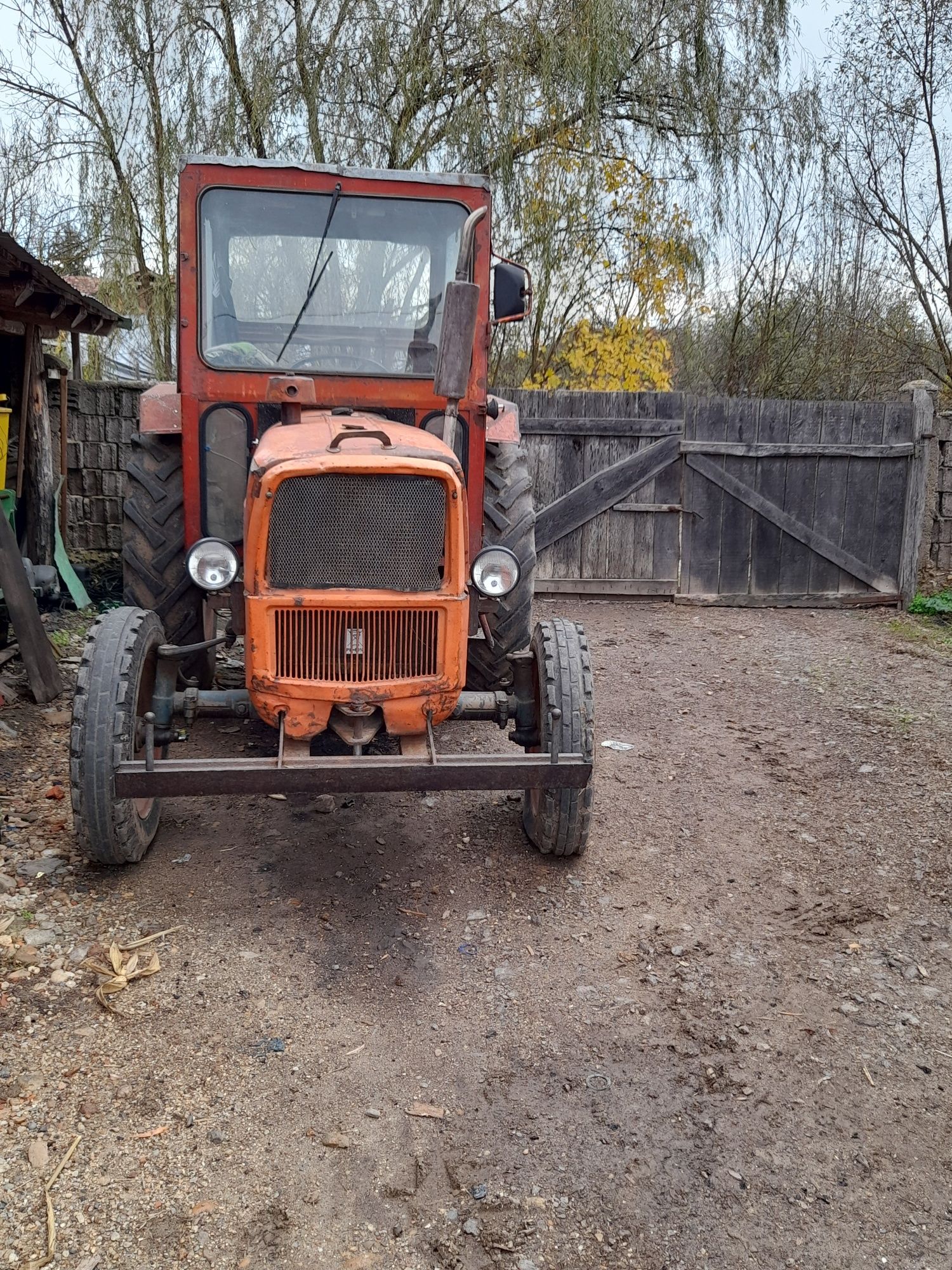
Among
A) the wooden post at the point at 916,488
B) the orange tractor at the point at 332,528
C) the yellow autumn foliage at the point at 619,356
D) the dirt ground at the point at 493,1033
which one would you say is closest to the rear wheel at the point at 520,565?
the orange tractor at the point at 332,528

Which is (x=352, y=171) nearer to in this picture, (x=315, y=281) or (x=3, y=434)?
(x=315, y=281)

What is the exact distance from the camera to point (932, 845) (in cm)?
434

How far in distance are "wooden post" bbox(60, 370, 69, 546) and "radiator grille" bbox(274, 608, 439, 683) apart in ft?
18.8

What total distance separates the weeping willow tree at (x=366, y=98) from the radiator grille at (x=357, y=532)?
8.14 m

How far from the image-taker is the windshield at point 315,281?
14.4ft

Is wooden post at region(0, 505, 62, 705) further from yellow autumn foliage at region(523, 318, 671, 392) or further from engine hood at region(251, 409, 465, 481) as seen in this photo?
yellow autumn foliage at region(523, 318, 671, 392)

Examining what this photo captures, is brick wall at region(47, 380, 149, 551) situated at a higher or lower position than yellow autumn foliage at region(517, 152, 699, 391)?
lower

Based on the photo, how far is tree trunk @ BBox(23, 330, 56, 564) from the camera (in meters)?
7.82

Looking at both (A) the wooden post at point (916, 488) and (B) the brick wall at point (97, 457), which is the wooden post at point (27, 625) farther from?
(A) the wooden post at point (916, 488)

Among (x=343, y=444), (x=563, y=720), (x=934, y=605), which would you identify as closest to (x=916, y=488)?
(x=934, y=605)

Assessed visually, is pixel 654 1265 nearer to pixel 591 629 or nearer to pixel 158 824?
pixel 158 824

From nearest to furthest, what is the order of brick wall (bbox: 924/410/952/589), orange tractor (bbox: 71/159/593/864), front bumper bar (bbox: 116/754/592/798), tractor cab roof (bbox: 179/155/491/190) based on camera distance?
front bumper bar (bbox: 116/754/592/798) → orange tractor (bbox: 71/159/593/864) → tractor cab roof (bbox: 179/155/491/190) → brick wall (bbox: 924/410/952/589)

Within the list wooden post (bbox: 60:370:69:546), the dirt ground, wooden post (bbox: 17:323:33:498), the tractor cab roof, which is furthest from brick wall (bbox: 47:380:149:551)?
the tractor cab roof

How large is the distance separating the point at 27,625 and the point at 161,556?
1.54 m
